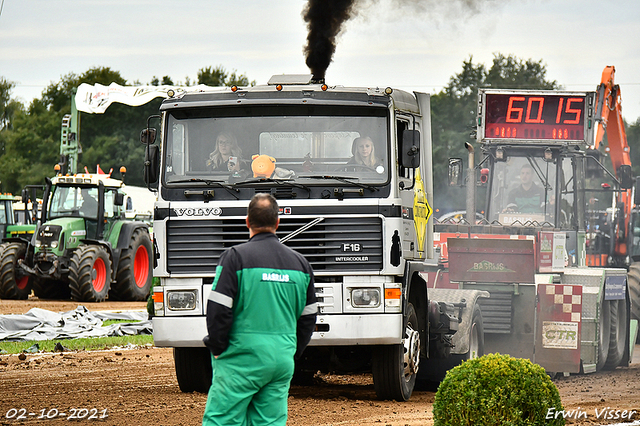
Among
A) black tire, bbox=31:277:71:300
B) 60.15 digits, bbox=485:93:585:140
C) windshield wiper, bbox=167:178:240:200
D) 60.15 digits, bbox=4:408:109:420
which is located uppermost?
60.15 digits, bbox=485:93:585:140

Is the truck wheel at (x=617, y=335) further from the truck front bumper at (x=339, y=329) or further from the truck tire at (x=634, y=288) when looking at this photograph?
the truck front bumper at (x=339, y=329)

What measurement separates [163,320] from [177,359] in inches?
35.3

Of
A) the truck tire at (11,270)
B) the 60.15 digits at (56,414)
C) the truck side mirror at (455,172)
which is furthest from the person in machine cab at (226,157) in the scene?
the truck tire at (11,270)

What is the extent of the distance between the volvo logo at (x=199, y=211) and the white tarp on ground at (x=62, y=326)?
24.1 feet

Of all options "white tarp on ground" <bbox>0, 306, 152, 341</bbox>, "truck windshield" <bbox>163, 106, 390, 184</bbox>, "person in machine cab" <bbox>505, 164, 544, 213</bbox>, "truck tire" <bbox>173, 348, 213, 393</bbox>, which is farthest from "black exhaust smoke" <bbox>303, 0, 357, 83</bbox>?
"white tarp on ground" <bbox>0, 306, 152, 341</bbox>

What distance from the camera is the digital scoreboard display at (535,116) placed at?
48.8ft

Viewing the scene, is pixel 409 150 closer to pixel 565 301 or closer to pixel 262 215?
pixel 262 215

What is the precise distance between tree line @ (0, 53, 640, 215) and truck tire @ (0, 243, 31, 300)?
112ft

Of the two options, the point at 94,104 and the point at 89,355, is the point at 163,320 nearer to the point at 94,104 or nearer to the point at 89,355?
the point at 89,355

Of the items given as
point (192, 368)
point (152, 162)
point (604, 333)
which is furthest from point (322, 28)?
point (604, 333)

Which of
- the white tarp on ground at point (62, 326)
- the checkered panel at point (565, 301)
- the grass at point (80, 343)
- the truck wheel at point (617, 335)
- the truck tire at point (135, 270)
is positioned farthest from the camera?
the truck tire at point (135, 270)

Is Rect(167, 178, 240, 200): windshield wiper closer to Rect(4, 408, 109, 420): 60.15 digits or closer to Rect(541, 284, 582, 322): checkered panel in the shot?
Rect(4, 408, 109, 420): 60.15 digits

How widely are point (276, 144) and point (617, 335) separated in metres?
6.88

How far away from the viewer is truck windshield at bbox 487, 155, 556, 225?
14.9 metres
